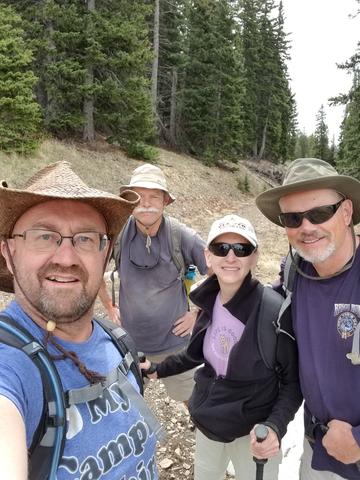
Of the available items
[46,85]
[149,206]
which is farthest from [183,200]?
[149,206]

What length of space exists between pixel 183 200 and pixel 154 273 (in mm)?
13061

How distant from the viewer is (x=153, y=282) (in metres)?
3.63

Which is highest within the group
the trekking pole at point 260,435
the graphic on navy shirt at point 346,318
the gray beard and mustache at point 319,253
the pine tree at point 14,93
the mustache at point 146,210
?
the pine tree at point 14,93

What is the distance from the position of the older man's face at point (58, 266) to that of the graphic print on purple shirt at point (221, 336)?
1.01m

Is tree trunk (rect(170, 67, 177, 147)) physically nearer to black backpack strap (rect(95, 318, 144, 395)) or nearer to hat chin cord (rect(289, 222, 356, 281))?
hat chin cord (rect(289, 222, 356, 281))

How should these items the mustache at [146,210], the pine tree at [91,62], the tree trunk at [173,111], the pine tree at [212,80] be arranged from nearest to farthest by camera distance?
the mustache at [146,210] < the pine tree at [91,62] < the pine tree at [212,80] < the tree trunk at [173,111]

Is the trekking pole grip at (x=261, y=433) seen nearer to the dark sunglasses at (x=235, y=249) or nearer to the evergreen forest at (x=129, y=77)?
the dark sunglasses at (x=235, y=249)

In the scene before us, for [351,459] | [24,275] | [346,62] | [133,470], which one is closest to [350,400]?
[351,459]

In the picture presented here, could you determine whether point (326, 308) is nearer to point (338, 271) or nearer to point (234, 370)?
point (338, 271)

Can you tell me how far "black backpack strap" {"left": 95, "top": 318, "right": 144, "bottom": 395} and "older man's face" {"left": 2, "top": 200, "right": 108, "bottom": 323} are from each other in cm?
34

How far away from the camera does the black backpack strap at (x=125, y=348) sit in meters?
2.01

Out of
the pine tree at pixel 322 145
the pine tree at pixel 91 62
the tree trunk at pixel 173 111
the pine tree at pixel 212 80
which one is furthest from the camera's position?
the pine tree at pixel 322 145

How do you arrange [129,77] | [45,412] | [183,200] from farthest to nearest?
[129,77] → [183,200] → [45,412]

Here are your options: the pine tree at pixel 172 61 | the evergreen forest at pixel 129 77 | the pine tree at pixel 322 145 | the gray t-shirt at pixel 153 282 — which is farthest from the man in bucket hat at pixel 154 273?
the pine tree at pixel 322 145
